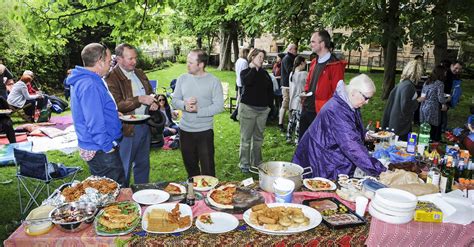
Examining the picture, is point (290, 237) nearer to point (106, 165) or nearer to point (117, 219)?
point (117, 219)

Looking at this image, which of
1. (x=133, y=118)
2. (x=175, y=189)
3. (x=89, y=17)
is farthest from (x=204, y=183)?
(x=89, y=17)

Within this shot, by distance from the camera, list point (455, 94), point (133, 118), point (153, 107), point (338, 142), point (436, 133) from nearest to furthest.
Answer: point (338, 142) < point (133, 118) < point (153, 107) < point (436, 133) < point (455, 94)

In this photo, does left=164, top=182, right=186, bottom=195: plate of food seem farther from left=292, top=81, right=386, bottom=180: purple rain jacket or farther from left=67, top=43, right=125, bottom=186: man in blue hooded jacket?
left=292, top=81, right=386, bottom=180: purple rain jacket

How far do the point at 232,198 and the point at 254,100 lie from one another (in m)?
2.80

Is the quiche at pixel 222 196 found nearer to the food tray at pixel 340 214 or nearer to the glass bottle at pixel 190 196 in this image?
the glass bottle at pixel 190 196

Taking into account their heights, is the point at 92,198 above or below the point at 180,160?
above

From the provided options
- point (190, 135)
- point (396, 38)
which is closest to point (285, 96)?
point (396, 38)

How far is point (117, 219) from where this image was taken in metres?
2.38

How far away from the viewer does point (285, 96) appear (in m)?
8.43

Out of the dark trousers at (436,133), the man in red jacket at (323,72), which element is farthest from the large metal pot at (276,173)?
the dark trousers at (436,133)

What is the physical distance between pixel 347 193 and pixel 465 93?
48.3 ft

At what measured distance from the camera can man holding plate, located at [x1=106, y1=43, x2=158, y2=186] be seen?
3918mm

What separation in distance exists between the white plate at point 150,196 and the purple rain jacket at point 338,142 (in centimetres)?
146

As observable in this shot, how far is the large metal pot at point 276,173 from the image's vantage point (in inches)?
112
